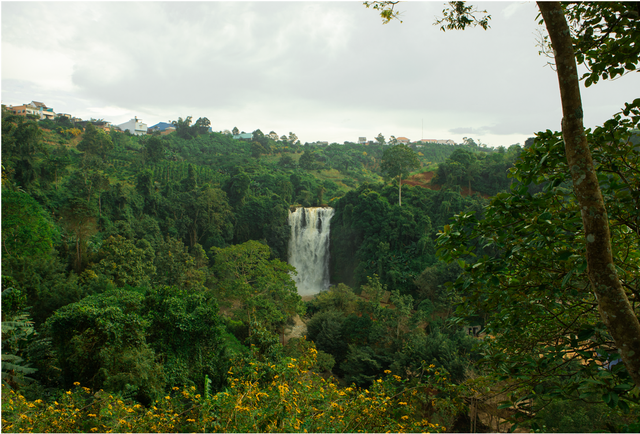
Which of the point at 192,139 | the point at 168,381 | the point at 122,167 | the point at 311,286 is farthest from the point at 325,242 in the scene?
the point at 192,139

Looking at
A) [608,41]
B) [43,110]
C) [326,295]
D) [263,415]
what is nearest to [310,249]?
[326,295]

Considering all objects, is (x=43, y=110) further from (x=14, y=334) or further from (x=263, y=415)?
(x=263, y=415)

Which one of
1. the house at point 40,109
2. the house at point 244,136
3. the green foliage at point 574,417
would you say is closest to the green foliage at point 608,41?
the green foliage at point 574,417

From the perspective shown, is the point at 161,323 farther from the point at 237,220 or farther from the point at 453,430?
the point at 237,220

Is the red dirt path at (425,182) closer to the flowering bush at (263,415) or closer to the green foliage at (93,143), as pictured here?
the flowering bush at (263,415)

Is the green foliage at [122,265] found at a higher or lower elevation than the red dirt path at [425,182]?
lower

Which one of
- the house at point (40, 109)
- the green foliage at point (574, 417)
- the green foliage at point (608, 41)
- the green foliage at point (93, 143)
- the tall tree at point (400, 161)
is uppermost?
the house at point (40, 109)
